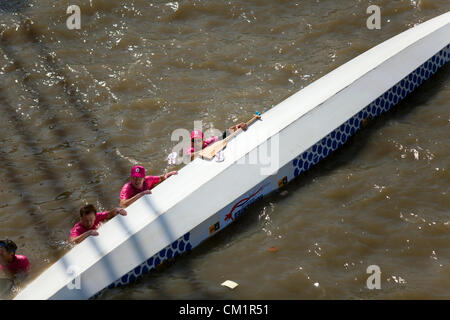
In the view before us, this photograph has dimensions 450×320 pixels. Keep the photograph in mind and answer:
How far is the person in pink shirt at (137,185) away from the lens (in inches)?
256

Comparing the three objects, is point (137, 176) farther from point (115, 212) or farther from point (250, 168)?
point (250, 168)

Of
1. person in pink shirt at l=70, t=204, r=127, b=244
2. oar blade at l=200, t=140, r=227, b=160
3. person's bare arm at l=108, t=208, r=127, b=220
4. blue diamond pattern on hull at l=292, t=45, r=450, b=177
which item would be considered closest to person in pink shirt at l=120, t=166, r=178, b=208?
person's bare arm at l=108, t=208, r=127, b=220

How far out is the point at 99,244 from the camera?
19.4 ft

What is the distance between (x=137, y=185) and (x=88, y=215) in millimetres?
787

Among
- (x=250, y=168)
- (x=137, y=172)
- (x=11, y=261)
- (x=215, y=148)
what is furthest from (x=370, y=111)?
(x=11, y=261)

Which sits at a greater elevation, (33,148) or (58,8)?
(58,8)

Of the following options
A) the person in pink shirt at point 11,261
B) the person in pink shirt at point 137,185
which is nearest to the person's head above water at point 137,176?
the person in pink shirt at point 137,185

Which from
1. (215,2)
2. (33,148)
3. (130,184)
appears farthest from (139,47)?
(130,184)

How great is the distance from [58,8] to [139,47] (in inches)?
78.8

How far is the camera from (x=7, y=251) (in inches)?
225

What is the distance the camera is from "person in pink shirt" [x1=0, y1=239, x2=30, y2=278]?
18.7 ft

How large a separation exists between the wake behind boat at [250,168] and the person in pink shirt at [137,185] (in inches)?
3.5
